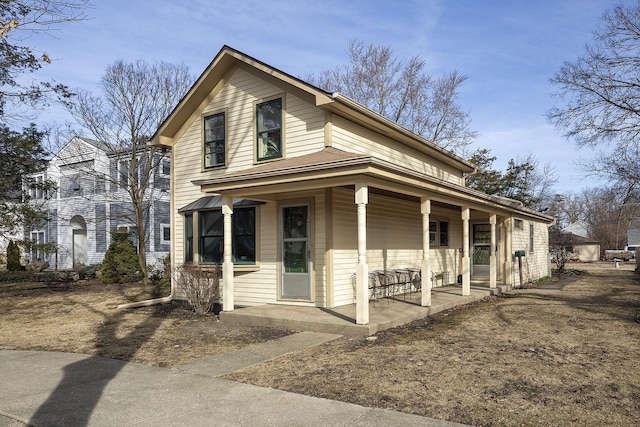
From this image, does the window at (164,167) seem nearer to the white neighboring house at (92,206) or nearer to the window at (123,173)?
the white neighboring house at (92,206)

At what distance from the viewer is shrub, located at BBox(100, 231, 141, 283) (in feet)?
61.8

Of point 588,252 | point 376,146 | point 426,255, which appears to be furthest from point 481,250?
point 588,252

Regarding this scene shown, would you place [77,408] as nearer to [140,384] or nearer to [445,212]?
[140,384]

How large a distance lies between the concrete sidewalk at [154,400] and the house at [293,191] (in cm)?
331

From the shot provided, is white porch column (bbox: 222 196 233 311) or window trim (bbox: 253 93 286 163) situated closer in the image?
white porch column (bbox: 222 196 233 311)

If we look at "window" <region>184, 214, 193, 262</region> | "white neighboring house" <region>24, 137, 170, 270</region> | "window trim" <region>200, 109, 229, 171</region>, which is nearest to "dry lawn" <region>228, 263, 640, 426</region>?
"window trim" <region>200, 109, 229, 171</region>

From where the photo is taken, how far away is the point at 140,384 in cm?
536

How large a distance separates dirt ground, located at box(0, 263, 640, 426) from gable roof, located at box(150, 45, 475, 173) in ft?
15.5

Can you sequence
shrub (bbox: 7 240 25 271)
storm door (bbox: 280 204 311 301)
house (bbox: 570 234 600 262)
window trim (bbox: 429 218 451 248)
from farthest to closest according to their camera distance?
house (bbox: 570 234 600 262) < shrub (bbox: 7 240 25 271) < window trim (bbox: 429 218 451 248) < storm door (bbox: 280 204 311 301)

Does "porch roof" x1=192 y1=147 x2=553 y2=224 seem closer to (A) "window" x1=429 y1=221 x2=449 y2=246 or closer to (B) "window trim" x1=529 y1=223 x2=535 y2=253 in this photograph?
(A) "window" x1=429 y1=221 x2=449 y2=246

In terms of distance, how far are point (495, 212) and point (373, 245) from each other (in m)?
4.64

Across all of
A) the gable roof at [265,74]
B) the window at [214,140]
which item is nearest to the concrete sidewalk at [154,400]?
the gable roof at [265,74]

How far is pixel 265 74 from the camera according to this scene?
11.1 metres

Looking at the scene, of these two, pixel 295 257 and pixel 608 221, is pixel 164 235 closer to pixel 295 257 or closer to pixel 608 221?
pixel 295 257
